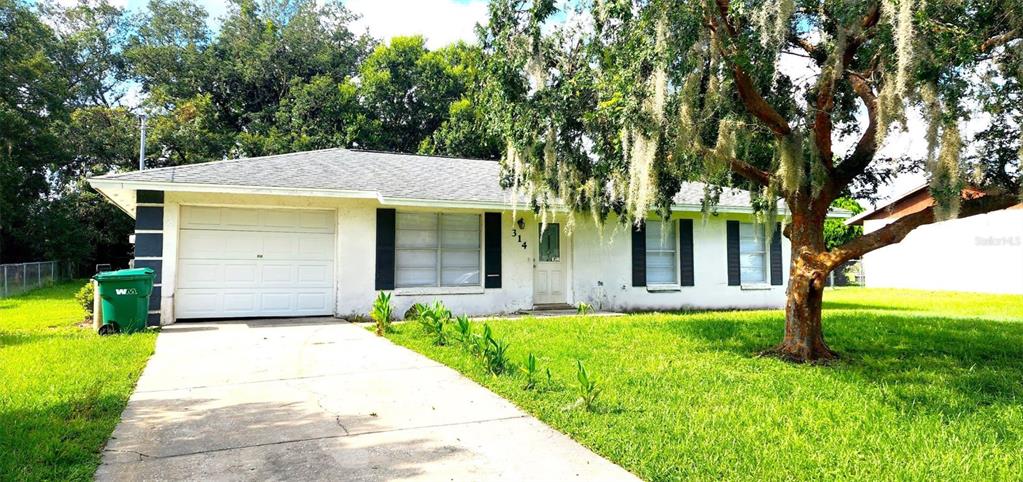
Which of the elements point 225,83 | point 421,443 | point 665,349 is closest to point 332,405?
point 421,443

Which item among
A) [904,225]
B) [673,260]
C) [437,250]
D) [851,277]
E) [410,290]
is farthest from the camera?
[851,277]

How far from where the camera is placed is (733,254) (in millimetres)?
13180

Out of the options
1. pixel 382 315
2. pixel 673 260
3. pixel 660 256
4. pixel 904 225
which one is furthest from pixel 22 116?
pixel 904 225

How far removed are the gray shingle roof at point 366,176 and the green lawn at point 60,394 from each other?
8.65ft

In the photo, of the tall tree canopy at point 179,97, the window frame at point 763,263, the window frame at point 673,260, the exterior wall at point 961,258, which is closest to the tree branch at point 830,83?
the window frame at point 673,260

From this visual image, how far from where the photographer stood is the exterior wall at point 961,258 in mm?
18422

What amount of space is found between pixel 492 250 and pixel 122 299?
19.5 feet

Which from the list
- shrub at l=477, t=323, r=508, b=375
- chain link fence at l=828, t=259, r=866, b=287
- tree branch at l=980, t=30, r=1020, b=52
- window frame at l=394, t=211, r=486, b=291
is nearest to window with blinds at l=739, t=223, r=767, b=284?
window frame at l=394, t=211, r=486, b=291

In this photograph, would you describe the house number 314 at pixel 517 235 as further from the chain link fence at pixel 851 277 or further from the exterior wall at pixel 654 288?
the chain link fence at pixel 851 277

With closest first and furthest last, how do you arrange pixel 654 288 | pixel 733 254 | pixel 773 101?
pixel 773 101, pixel 654 288, pixel 733 254

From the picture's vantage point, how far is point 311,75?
29078mm

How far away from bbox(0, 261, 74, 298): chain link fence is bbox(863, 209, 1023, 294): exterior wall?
2589 centimetres

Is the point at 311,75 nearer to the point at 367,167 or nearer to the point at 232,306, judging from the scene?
the point at 367,167

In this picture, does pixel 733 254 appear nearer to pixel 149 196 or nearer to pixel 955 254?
pixel 149 196
